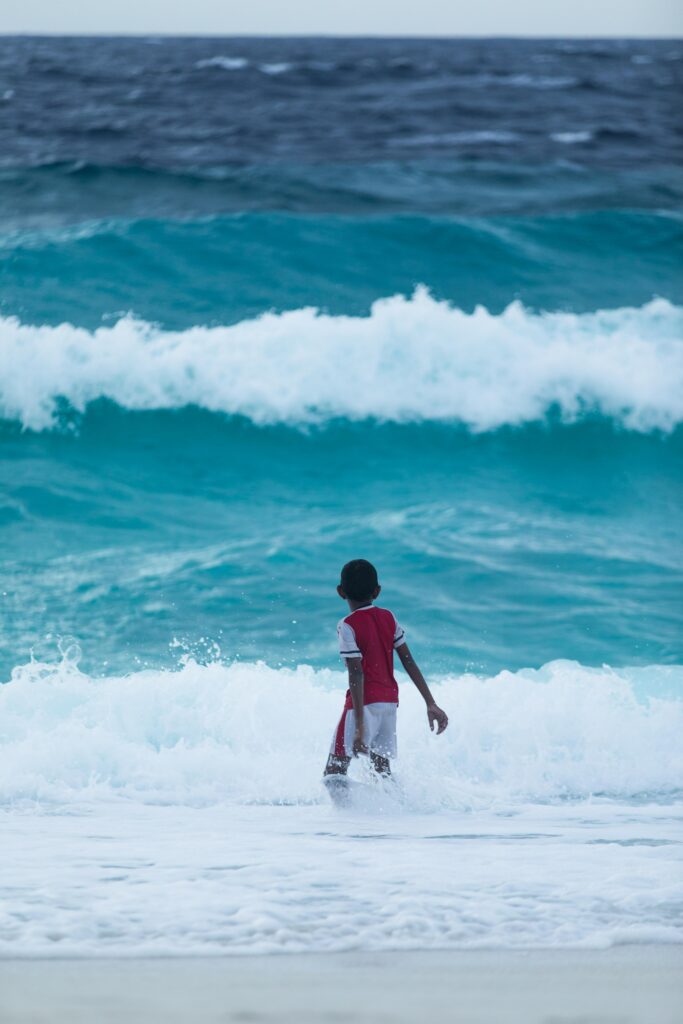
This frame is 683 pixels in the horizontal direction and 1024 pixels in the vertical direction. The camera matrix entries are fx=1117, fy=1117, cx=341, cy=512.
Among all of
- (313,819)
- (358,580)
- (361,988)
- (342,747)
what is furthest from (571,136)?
(361,988)

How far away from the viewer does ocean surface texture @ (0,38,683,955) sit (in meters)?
4.00

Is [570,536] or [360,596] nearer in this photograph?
[360,596]

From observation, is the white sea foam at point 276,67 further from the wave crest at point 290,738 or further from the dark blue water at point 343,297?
the wave crest at point 290,738

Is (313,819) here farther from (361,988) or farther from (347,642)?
(361,988)

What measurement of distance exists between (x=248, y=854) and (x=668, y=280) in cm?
628

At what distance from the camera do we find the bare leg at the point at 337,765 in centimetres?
305

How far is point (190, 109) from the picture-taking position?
24.0 feet

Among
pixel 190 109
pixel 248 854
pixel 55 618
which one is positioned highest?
pixel 190 109

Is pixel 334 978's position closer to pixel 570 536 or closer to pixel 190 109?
pixel 570 536

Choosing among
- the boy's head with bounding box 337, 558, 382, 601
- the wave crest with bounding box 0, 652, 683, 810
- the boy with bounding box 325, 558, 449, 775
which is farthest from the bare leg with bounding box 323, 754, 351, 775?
the boy's head with bounding box 337, 558, 382, 601

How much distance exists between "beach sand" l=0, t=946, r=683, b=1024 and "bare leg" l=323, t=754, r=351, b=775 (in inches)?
41.6

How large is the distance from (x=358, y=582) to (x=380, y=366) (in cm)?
465

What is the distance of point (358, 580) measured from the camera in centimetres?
302

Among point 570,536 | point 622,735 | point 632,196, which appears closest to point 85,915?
point 622,735
